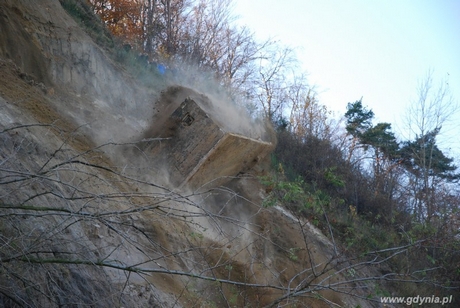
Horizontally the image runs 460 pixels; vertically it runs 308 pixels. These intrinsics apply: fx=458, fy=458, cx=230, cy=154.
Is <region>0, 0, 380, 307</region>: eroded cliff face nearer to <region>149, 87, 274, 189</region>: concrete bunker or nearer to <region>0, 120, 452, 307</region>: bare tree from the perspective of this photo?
<region>0, 120, 452, 307</region>: bare tree

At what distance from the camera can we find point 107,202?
18.8 feet

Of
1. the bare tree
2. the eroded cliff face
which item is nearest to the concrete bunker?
the eroded cliff face

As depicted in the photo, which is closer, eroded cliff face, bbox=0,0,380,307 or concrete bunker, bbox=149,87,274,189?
eroded cliff face, bbox=0,0,380,307

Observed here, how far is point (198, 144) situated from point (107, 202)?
8.10ft

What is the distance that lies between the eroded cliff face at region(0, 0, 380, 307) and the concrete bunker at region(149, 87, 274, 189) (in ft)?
1.10

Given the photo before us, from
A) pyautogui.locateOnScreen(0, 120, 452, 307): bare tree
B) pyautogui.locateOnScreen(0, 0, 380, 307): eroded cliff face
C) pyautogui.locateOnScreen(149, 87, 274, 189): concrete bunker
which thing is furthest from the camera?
pyautogui.locateOnScreen(149, 87, 274, 189): concrete bunker

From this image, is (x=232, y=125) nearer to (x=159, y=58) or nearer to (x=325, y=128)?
(x=159, y=58)

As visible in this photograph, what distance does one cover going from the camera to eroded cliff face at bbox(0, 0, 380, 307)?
3.78 m

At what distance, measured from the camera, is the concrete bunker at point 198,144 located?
7.81 meters

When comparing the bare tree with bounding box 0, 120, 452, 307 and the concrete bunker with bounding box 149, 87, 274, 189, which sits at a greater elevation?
the concrete bunker with bounding box 149, 87, 274, 189

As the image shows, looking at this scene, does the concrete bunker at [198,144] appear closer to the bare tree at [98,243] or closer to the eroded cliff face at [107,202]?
the eroded cliff face at [107,202]

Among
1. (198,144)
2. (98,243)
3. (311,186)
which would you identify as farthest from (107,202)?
(311,186)

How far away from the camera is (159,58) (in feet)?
60.8

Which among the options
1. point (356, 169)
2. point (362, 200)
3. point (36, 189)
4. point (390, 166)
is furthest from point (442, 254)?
point (36, 189)
